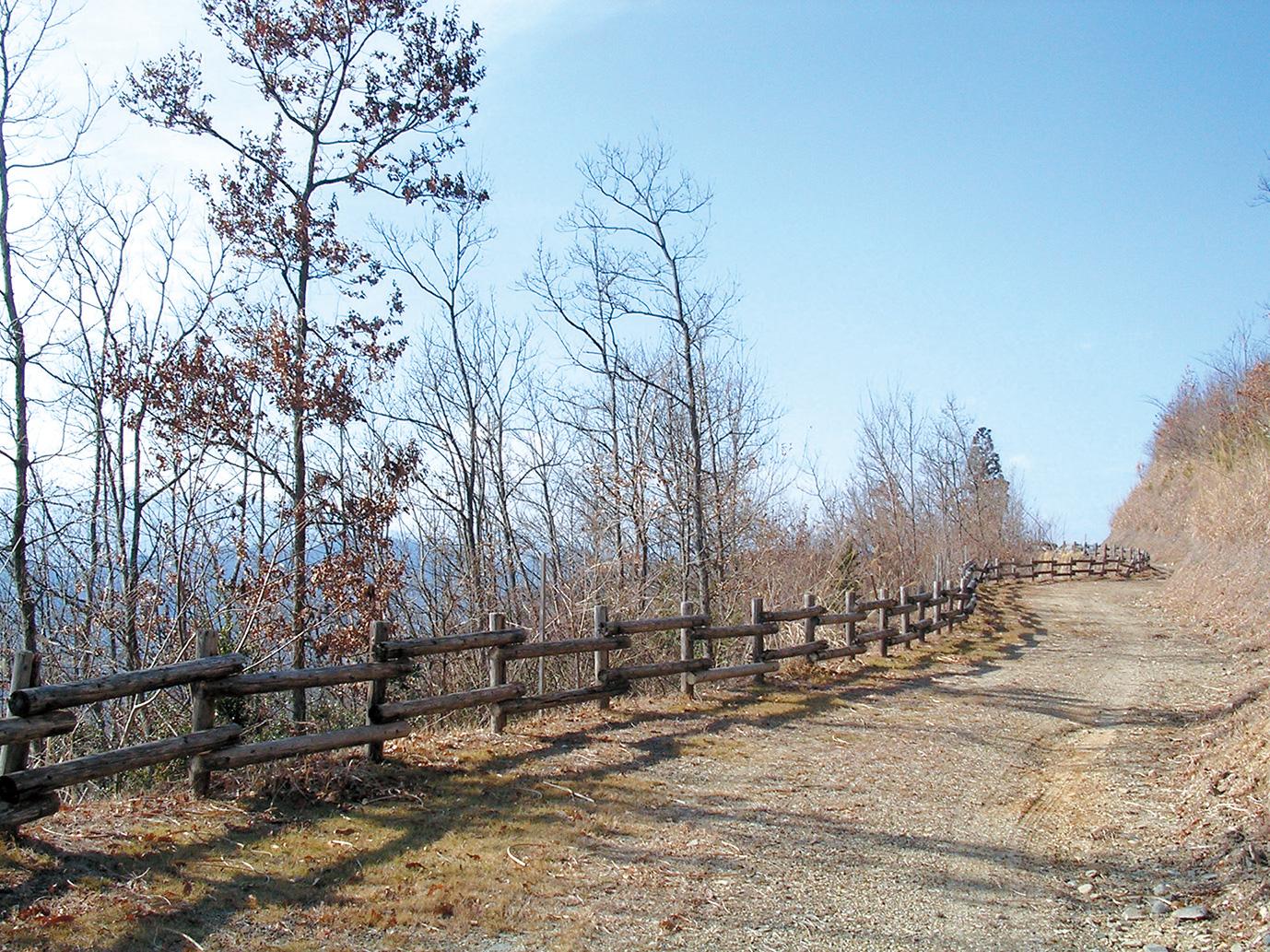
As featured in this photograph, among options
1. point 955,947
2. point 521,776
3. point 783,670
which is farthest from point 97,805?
point 783,670

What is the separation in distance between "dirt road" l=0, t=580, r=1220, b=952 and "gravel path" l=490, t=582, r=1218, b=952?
2 centimetres

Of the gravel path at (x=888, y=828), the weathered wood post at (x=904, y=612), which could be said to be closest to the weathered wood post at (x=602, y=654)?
the gravel path at (x=888, y=828)

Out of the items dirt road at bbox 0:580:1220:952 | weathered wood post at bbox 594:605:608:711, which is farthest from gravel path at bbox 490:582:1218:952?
weathered wood post at bbox 594:605:608:711

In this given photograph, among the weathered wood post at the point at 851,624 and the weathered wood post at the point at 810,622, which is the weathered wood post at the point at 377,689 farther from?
the weathered wood post at the point at 851,624

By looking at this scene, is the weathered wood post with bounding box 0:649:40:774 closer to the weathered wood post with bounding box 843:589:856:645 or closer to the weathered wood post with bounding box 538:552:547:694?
the weathered wood post with bounding box 538:552:547:694

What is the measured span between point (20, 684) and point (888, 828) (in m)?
5.97

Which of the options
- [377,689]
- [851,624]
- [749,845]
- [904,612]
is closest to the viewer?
[749,845]

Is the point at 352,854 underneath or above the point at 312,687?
underneath

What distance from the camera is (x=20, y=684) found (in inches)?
233

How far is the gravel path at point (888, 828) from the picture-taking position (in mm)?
5324

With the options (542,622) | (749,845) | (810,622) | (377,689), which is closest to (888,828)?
(749,845)

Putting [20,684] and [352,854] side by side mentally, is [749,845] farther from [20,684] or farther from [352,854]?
[20,684]

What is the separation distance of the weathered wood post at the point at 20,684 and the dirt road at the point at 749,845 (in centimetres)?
70

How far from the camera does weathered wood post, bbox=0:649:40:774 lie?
576cm
